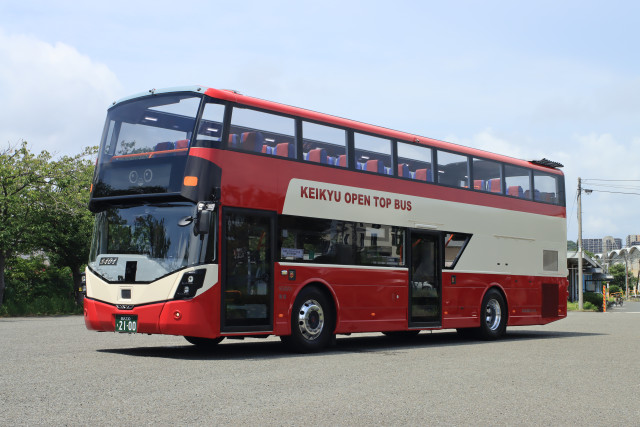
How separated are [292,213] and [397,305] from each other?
3.25m

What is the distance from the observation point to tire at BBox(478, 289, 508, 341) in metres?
17.1

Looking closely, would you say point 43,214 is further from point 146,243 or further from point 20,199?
point 146,243

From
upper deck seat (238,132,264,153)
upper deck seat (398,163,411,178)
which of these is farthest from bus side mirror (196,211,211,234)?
upper deck seat (398,163,411,178)

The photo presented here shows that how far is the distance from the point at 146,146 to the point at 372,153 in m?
4.39

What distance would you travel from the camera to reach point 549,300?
62.4 ft

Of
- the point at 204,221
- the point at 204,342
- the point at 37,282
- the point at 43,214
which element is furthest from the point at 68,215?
the point at 204,221

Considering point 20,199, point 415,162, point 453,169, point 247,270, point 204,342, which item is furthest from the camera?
point 20,199

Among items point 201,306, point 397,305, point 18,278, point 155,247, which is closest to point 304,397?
point 201,306

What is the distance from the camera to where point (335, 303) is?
1341 cm

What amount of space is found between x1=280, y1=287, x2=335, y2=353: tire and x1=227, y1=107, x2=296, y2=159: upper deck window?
7.87ft

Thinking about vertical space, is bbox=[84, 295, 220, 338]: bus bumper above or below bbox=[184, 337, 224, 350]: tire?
above

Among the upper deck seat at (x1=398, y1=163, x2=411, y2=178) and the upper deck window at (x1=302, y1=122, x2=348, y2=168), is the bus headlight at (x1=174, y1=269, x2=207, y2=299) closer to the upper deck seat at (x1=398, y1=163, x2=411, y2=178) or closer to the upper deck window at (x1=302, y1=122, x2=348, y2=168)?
the upper deck window at (x1=302, y1=122, x2=348, y2=168)

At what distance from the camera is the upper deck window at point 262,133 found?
39.1 feet

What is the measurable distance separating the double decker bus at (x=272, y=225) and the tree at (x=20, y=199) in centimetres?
1825
